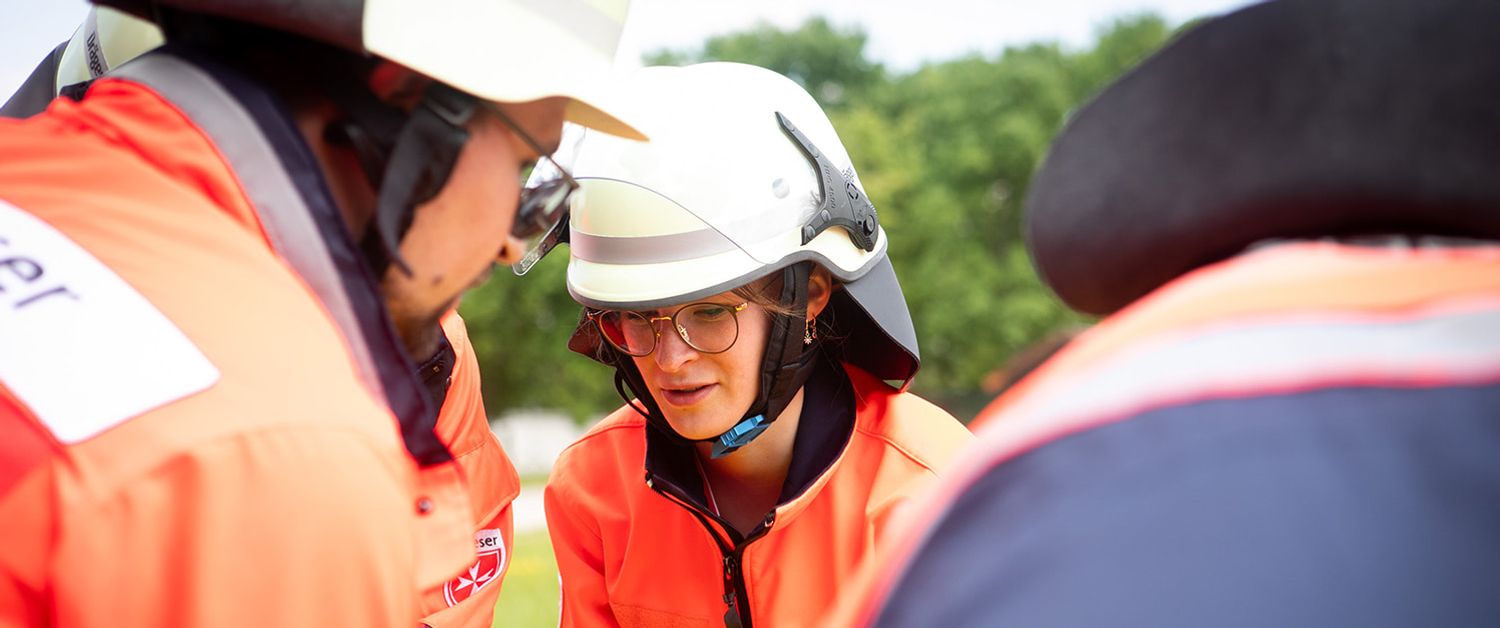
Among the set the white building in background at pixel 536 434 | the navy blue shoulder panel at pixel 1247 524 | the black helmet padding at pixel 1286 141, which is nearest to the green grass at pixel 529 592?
Answer: the black helmet padding at pixel 1286 141

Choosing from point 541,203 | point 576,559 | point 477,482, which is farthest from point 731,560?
point 541,203

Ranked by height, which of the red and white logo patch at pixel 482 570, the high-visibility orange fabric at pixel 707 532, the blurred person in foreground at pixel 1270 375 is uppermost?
the blurred person in foreground at pixel 1270 375

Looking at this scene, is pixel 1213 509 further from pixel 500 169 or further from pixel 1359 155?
pixel 500 169

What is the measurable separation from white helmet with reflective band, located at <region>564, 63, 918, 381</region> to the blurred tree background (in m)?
25.7

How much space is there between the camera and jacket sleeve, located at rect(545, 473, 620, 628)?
3459 mm

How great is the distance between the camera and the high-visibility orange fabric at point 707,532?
3145 millimetres

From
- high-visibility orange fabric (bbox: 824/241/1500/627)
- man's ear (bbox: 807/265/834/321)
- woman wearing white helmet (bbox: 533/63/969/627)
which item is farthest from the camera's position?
man's ear (bbox: 807/265/834/321)

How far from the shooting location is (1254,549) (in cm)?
75

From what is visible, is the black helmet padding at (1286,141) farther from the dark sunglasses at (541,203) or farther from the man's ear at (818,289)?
the man's ear at (818,289)

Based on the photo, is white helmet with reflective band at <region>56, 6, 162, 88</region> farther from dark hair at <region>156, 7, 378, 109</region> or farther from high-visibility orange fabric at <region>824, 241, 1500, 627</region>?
high-visibility orange fabric at <region>824, 241, 1500, 627</region>

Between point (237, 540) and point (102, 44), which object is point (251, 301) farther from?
point (102, 44)

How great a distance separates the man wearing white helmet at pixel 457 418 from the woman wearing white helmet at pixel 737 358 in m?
0.29

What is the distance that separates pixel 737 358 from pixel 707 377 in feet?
0.31

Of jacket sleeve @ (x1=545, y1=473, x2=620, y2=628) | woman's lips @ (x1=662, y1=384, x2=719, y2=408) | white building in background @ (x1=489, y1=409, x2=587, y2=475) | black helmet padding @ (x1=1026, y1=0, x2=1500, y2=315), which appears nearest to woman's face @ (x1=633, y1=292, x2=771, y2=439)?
woman's lips @ (x1=662, y1=384, x2=719, y2=408)
